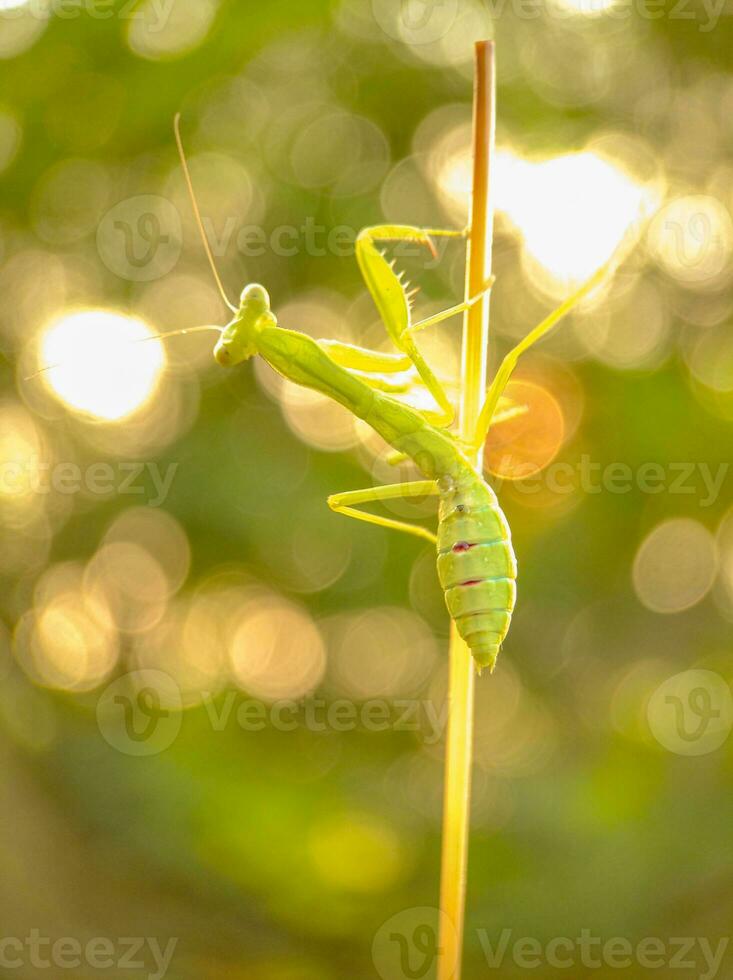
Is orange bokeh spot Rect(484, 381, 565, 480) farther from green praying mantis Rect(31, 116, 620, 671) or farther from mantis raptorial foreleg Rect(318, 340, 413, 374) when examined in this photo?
green praying mantis Rect(31, 116, 620, 671)

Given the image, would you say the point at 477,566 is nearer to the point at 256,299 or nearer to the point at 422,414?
the point at 422,414

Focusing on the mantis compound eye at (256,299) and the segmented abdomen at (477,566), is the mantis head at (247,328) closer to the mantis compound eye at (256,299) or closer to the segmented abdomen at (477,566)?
the mantis compound eye at (256,299)

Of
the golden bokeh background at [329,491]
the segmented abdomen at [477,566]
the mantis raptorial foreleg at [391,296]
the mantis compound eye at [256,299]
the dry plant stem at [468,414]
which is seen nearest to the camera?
the dry plant stem at [468,414]

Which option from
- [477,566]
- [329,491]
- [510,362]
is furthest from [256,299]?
[329,491]

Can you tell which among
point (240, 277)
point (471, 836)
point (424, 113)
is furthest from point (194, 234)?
point (471, 836)

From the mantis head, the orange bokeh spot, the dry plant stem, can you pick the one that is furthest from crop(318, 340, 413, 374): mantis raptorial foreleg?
the orange bokeh spot

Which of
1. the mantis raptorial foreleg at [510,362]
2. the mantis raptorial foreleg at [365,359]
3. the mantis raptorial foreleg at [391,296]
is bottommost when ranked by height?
the mantis raptorial foreleg at [510,362]

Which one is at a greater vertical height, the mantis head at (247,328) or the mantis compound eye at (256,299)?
the mantis compound eye at (256,299)

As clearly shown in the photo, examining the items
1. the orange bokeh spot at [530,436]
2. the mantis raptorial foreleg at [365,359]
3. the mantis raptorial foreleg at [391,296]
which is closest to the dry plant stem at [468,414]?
the mantis raptorial foreleg at [391,296]
